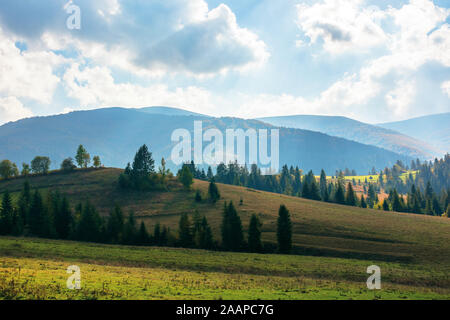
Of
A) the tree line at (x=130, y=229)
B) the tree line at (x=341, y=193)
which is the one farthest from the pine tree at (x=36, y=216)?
the tree line at (x=341, y=193)

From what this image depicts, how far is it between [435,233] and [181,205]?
71.3m

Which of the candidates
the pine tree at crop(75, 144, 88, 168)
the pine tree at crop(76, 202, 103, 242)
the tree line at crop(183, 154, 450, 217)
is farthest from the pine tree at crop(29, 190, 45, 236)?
the pine tree at crop(75, 144, 88, 168)

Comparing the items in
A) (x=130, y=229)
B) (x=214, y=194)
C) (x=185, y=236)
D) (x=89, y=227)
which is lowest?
(x=185, y=236)

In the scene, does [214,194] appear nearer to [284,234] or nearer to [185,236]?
[185,236]

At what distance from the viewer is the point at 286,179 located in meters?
188

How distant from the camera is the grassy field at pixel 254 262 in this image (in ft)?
80.2

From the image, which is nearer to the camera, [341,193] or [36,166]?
[341,193]

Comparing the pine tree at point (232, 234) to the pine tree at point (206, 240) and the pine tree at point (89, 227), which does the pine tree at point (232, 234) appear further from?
the pine tree at point (89, 227)

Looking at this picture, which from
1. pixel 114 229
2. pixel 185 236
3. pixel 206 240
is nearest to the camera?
pixel 206 240

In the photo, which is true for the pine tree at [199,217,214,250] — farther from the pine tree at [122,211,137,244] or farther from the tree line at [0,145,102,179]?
the tree line at [0,145,102,179]

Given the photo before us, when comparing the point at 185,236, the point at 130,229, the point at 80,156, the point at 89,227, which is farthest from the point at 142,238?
the point at 80,156

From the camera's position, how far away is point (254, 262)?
154 feet

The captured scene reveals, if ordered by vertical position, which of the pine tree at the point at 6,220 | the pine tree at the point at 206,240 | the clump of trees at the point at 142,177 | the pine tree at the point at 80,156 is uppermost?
the pine tree at the point at 80,156

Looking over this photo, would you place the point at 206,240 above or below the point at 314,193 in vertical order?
Result: below
